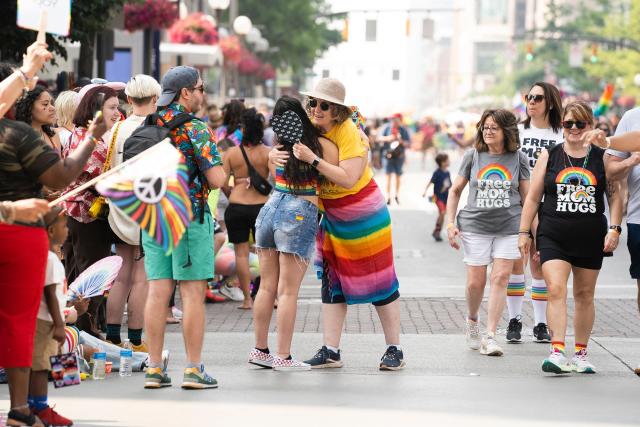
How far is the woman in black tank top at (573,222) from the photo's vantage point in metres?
9.08

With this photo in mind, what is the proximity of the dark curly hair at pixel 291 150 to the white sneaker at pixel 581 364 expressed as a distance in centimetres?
201

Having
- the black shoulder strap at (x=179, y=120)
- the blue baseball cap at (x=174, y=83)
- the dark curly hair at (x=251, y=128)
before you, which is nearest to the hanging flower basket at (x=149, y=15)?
the dark curly hair at (x=251, y=128)

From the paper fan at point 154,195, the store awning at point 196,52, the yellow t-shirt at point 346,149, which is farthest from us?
the store awning at point 196,52

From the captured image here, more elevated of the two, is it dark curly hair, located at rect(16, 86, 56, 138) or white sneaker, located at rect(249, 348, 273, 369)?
dark curly hair, located at rect(16, 86, 56, 138)

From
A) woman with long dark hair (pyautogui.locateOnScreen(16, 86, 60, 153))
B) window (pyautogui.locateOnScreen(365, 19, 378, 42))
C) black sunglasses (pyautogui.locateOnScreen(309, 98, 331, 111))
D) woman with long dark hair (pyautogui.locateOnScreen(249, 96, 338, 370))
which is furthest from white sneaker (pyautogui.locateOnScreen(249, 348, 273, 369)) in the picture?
window (pyautogui.locateOnScreen(365, 19, 378, 42))

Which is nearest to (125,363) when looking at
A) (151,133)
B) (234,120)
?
(151,133)

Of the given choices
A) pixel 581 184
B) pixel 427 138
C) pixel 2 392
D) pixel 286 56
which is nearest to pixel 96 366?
pixel 2 392

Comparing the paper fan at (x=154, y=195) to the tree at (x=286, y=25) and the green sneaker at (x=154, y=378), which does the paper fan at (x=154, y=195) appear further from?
the tree at (x=286, y=25)

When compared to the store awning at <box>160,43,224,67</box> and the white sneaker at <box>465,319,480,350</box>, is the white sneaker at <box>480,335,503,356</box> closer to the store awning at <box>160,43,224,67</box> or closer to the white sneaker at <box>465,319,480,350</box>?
the white sneaker at <box>465,319,480,350</box>

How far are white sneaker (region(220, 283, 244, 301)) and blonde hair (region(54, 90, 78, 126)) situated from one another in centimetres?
372

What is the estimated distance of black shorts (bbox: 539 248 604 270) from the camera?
911cm

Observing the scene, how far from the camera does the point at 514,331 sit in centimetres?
1076

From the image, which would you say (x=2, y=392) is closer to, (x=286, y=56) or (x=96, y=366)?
(x=96, y=366)

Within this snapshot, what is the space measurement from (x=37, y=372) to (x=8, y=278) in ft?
2.16
